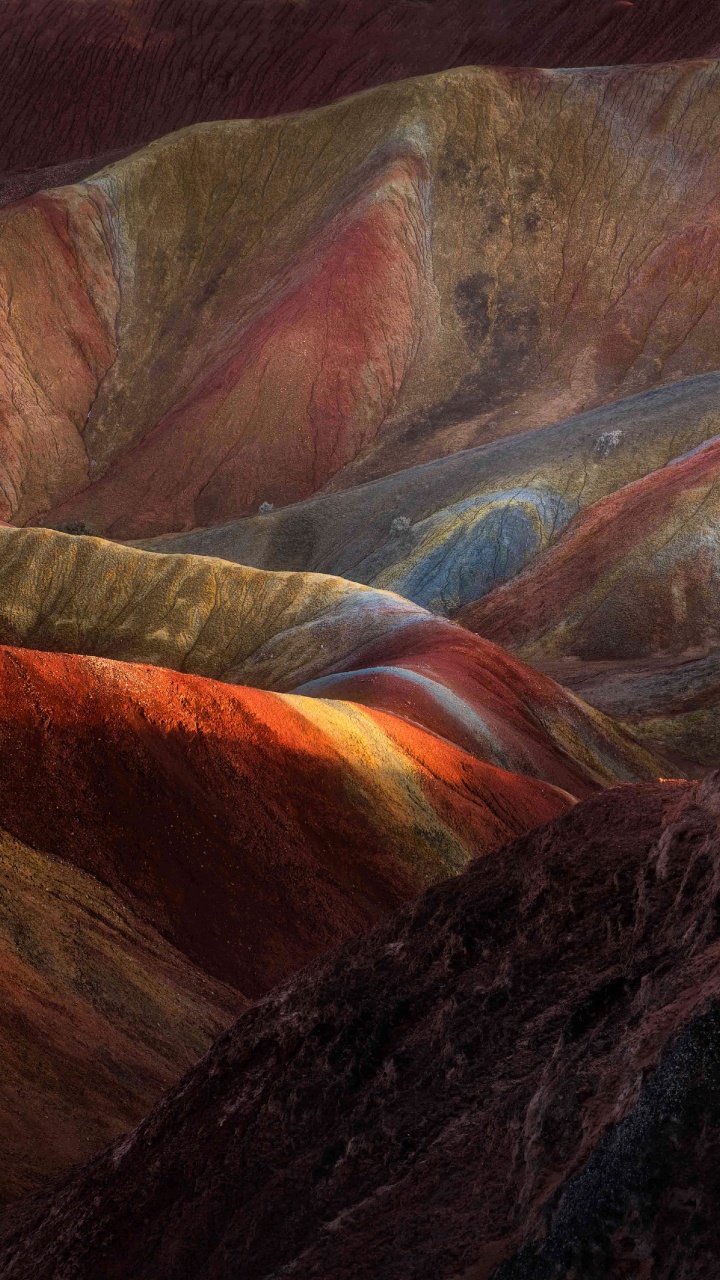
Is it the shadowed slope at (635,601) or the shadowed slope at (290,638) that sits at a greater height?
the shadowed slope at (290,638)

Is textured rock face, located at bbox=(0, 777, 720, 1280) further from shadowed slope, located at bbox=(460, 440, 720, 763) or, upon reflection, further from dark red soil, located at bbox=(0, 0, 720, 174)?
dark red soil, located at bbox=(0, 0, 720, 174)

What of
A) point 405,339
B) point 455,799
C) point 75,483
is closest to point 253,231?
point 405,339

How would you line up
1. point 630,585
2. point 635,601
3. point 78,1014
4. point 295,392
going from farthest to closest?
point 295,392 → point 630,585 → point 635,601 → point 78,1014

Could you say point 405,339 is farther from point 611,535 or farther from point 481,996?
point 481,996

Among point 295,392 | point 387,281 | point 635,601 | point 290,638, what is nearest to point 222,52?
point 387,281

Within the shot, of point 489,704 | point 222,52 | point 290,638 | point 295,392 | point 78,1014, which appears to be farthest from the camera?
point 222,52

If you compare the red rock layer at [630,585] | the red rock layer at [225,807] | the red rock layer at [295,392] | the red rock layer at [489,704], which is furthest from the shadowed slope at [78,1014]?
the red rock layer at [295,392]

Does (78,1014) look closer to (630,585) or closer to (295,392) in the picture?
(630,585)

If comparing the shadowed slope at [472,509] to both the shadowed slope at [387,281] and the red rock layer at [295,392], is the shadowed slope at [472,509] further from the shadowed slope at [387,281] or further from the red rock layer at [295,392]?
the shadowed slope at [387,281]
